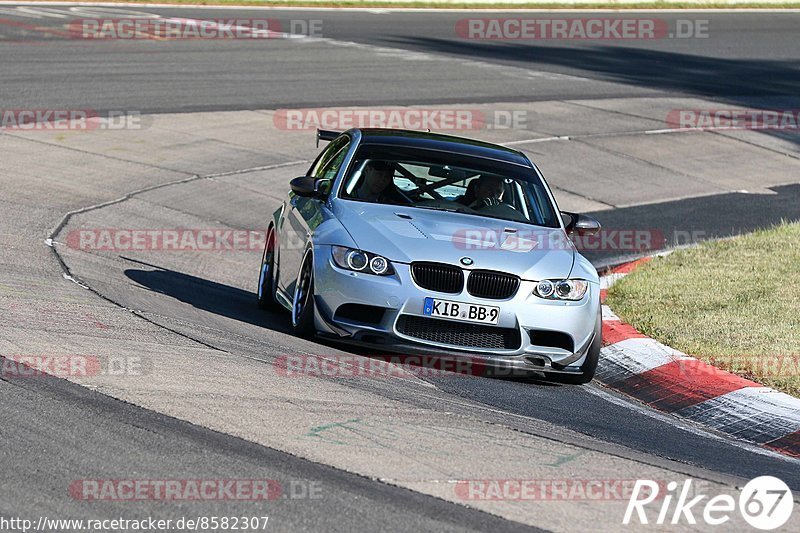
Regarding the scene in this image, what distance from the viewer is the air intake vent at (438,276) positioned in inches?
344

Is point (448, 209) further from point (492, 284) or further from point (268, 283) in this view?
point (268, 283)

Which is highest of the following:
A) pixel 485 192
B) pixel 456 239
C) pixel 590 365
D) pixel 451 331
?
pixel 485 192

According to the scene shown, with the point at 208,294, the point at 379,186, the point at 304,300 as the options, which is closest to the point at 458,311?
the point at 304,300

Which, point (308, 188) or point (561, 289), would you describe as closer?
point (561, 289)

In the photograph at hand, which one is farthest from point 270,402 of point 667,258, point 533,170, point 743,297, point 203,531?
point 667,258

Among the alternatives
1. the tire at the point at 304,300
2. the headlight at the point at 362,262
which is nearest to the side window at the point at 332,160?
the tire at the point at 304,300

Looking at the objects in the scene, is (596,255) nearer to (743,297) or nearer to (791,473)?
(743,297)

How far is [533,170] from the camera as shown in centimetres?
1050

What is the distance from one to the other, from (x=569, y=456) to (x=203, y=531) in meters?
2.16

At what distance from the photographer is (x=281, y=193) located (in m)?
16.1

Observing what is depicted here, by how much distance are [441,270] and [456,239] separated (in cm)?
38

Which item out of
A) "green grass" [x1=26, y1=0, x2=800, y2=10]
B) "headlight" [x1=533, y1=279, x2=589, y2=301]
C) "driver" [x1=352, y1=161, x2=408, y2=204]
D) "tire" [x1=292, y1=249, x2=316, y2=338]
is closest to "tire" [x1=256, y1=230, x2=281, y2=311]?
"tire" [x1=292, y1=249, x2=316, y2=338]

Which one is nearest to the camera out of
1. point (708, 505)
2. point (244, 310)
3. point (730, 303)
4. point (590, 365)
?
point (708, 505)

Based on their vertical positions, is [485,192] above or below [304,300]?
above
